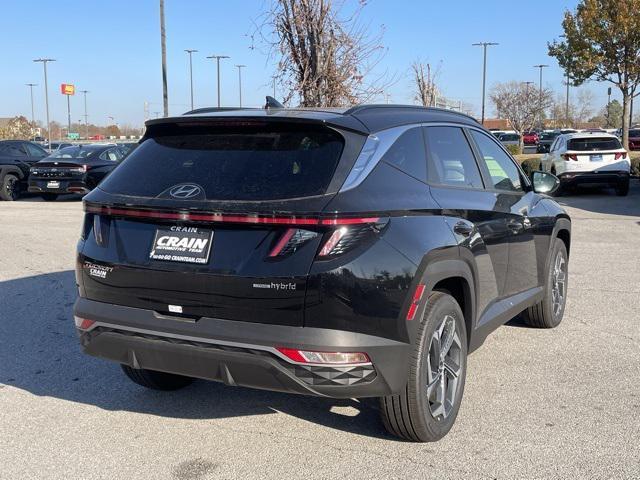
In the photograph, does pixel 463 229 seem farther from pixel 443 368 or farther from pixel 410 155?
pixel 443 368

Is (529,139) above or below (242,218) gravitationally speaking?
above

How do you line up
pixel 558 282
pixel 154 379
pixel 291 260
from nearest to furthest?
pixel 291 260
pixel 154 379
pixel 558 282

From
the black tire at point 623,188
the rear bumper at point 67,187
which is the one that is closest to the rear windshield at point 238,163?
the rear bumper at point 67,187

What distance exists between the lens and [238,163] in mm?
3484

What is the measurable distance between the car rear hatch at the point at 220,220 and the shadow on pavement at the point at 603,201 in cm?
1332

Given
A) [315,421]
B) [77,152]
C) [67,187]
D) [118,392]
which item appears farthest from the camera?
[77,152]

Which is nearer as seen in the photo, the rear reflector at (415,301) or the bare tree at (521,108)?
the rear reflector at (415,301)

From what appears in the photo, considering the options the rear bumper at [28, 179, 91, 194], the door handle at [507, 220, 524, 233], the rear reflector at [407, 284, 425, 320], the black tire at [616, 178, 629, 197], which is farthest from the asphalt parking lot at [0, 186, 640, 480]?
the black tire at [616, 178, 629, 197]

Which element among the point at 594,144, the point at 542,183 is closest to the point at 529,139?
the point at 594,144

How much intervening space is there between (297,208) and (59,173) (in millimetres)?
16993

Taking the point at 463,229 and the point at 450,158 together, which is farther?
the point at 450,158

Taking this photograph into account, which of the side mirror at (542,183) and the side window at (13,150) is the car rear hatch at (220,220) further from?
the side window at (13,150)

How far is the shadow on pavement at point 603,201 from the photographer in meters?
15.8

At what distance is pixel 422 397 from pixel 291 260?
1040mm
